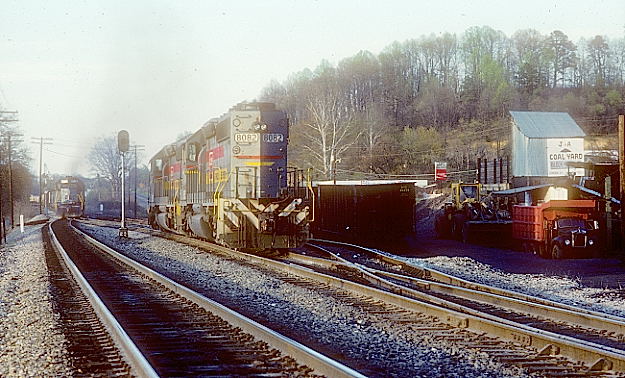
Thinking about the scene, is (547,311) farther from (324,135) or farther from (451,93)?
(451,93)

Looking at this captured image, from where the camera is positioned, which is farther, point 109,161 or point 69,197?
point 109,161

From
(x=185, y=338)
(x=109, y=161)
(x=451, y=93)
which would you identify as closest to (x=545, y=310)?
(x=185, y=338)

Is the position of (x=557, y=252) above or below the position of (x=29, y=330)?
above

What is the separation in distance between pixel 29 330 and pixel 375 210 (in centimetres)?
1861

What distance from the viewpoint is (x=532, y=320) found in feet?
28.8

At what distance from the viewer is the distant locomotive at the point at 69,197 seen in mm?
55531

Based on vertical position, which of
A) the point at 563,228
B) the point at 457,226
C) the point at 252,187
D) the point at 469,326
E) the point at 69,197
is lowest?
the point at 469,326

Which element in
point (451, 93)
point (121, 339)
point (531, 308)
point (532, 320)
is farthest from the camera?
point (451, 93)

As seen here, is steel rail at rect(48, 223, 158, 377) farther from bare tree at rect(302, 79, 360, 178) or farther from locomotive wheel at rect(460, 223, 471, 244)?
bare tree at rect(302, 79, 360, 178)

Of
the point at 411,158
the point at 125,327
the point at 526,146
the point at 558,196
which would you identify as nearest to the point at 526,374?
the point at 125,327

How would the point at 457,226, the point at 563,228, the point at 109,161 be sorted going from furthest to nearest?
the point at 109,161 → the point at 457,226 → the point at 563,228

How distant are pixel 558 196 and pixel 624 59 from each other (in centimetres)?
6979

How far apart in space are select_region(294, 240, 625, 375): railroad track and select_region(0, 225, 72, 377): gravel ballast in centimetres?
447

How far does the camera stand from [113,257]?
1917 centimetres
